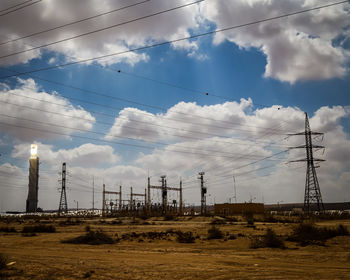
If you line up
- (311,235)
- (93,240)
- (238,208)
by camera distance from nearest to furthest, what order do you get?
(311,235)
(93,240)
(238,208)

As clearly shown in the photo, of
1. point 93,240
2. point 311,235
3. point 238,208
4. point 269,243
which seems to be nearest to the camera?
point 269,243

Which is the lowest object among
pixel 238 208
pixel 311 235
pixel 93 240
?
pixel 238 208

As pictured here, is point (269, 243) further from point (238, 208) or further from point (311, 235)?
point (238, 208)

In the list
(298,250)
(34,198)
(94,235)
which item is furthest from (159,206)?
(298,250)

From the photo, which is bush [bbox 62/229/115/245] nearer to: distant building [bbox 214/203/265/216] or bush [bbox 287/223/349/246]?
bush [bbox 287/223/349/246]

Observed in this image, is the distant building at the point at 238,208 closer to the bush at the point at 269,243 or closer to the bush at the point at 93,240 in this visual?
the bush at the point at 93,240

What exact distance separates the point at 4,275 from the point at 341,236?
1922 centimetres

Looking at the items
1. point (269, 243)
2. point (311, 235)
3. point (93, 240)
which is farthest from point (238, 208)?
point (269, 243)

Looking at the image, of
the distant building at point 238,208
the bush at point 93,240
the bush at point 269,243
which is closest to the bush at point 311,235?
the bush at point 269,243

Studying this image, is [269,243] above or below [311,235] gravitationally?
below

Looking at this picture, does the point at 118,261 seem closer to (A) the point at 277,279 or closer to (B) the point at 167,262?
(B) the point at 167,262

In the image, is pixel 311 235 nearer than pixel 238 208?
Yes

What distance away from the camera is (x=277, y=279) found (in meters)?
9.45

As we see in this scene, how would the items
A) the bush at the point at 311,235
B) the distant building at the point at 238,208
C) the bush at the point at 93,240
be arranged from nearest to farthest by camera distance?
the bush at the point at 311,235, the bush at the point at 93,240, the distant building at the point at 238,208
